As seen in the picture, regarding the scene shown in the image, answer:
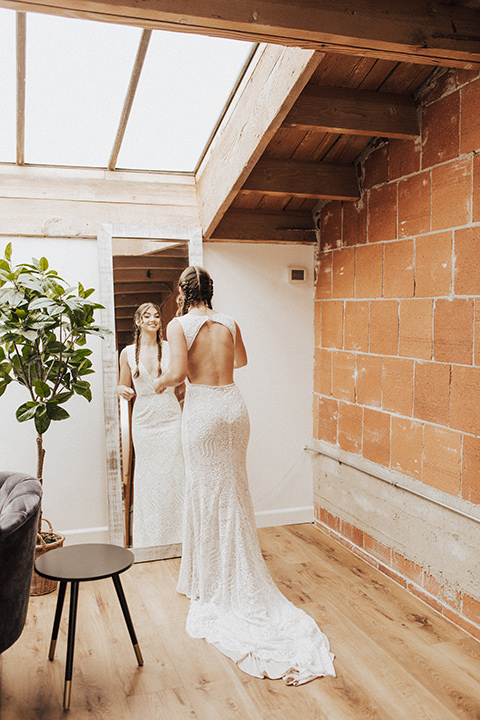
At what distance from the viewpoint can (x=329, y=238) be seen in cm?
390

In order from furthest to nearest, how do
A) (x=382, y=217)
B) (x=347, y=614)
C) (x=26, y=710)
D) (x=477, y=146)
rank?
(x=382, y=217) → (x=347, y=614) → (x=477, y=146) → (x=26, y=710)

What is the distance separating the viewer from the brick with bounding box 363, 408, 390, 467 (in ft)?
10.8

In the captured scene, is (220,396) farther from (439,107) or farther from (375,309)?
(439,107)

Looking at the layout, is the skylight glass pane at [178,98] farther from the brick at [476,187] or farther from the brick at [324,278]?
the brick at [476,187]

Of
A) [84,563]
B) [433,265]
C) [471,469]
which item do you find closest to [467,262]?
[433,265]

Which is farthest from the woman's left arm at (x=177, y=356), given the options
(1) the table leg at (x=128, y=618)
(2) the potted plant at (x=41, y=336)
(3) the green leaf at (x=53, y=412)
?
(1) the table leg at (x=128, y=618)

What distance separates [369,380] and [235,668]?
5.49ft

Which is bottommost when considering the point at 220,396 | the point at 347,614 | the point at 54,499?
the point at 347,614

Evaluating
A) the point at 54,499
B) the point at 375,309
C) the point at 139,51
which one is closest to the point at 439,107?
the point at 375,309

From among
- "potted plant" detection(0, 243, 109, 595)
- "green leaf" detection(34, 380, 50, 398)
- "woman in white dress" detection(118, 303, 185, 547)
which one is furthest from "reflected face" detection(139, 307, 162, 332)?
"green leaf" detection(34, 380, 50, 398)

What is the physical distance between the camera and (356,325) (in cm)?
358

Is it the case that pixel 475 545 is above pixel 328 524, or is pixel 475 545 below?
above

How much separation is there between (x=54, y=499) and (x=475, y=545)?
7.46 feet

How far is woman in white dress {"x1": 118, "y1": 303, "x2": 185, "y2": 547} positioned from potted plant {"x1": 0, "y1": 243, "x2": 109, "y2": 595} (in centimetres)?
45
